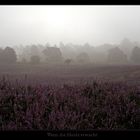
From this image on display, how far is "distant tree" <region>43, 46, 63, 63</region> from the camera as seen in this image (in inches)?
154

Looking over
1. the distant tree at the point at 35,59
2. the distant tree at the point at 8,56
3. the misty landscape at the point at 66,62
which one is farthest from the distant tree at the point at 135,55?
the distant tree at the point at 8,56

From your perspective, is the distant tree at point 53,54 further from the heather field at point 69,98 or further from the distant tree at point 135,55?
the distant tree at point 135,55

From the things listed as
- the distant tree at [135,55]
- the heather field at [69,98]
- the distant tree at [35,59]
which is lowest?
the heather field at [69,98]

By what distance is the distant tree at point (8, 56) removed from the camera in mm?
3869

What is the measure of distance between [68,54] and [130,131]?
3.81ft

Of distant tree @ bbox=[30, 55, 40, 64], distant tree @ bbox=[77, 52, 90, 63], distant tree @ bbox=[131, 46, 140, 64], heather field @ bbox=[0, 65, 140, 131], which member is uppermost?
distant tree @ bbox=[131, 46, 140, 64]

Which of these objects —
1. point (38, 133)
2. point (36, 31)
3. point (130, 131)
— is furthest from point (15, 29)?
point (130, 131)

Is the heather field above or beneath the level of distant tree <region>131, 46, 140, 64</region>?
beneath

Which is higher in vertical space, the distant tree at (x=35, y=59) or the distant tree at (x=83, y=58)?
the distant tree at (x=83, y=58)

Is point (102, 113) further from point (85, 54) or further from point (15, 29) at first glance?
point (15, 29)

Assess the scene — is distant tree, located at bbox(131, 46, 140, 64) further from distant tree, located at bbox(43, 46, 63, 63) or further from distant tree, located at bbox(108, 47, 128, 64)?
distant tree, located at bbox(43, 46, 63, 63)

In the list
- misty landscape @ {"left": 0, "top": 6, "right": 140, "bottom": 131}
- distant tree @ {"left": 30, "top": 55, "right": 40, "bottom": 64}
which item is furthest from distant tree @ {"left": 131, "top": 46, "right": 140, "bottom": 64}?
distant tree @ {"left": 30, "top": 55, "right": 40, "bottom": 64}

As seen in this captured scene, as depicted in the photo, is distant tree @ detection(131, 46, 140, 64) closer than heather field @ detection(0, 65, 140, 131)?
No

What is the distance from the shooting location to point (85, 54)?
3900 mm
